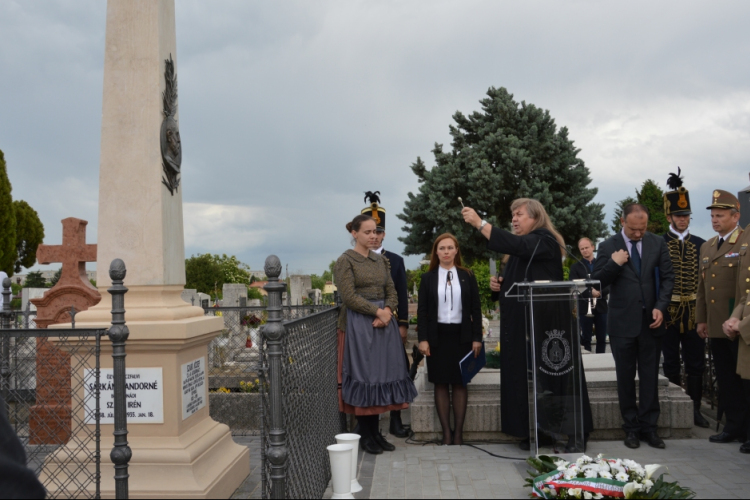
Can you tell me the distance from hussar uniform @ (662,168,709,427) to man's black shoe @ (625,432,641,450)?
4.35ft

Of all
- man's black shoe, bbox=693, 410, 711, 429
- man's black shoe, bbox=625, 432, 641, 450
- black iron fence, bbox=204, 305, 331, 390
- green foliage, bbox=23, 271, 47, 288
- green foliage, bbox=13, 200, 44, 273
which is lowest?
man's black shoe, bbox=693, 410, 711, 429

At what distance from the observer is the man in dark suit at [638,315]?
5.76 metres

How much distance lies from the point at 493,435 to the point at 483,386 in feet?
1.52

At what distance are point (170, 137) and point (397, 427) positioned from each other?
11.6 ft

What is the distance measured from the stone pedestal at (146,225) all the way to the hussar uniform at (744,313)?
4.25 meters

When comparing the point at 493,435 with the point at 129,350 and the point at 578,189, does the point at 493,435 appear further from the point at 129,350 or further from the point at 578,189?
the point at 578,189

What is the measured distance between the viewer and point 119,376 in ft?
12.6

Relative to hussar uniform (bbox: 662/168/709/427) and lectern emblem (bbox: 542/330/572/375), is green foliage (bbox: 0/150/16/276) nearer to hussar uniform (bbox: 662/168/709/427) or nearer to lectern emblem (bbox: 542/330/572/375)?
hussar uniform (bbox: 662/168/709/427)

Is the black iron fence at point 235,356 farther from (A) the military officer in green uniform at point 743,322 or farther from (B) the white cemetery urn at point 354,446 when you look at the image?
(A) the military officer in green uniform at point 743,322

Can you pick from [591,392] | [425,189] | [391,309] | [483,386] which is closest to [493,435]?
[483,386]

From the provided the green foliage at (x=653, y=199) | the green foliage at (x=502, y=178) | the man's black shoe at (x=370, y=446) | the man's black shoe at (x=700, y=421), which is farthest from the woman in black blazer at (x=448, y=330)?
the green foliage at (x=653, y=199)

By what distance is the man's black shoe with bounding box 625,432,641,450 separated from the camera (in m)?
5.73

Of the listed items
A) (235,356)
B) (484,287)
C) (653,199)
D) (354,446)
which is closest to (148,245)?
(354,446)

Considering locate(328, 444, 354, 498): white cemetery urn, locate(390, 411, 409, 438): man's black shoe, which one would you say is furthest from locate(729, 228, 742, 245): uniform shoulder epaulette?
locate(328, 444, 354, 498): white cemetery urn
